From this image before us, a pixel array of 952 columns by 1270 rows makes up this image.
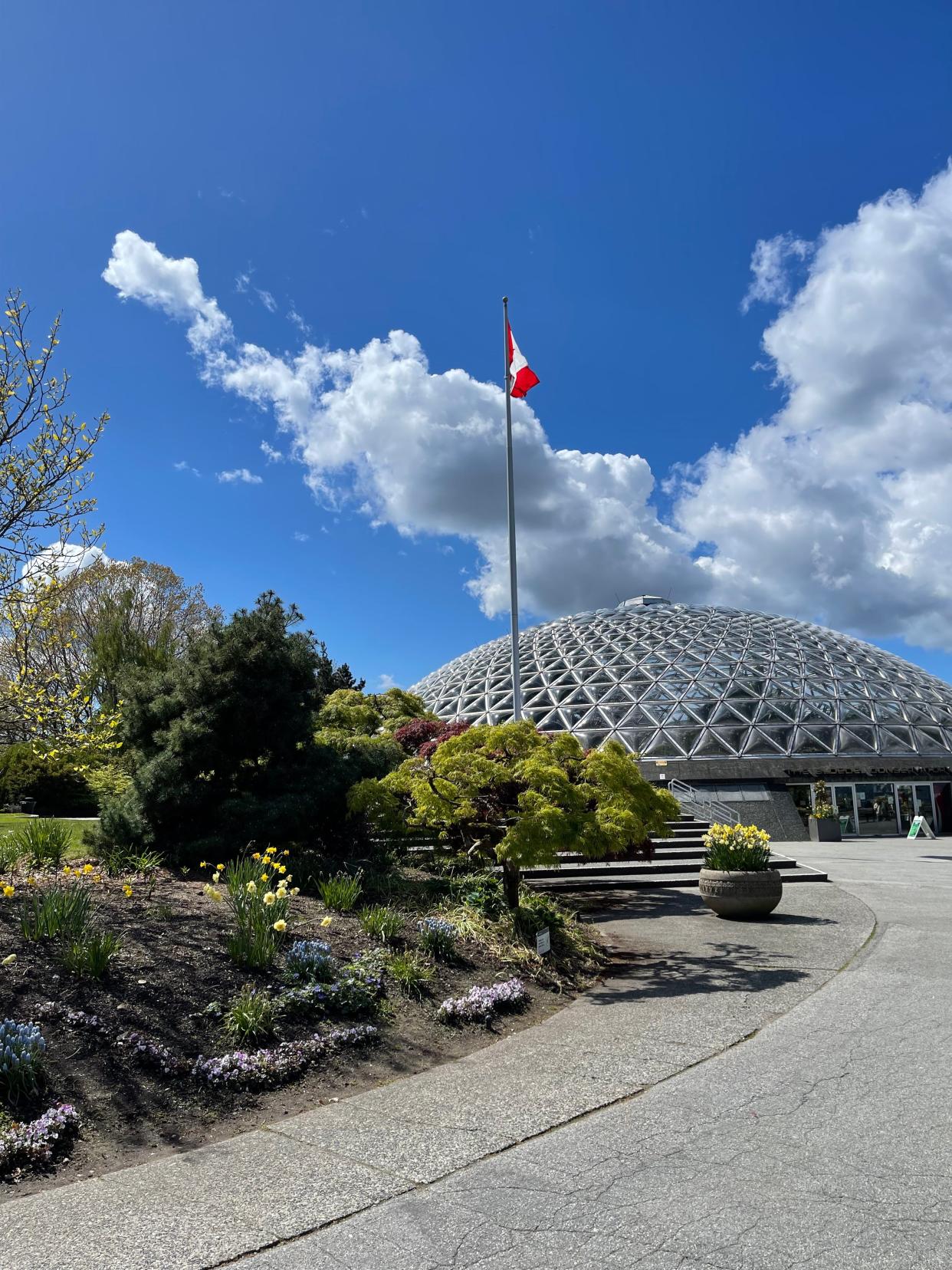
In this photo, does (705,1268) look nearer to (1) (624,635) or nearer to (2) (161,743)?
(2) (161,743)

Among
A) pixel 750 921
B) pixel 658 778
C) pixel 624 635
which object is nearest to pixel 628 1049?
pixel 750 921

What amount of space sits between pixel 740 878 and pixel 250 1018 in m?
8.55

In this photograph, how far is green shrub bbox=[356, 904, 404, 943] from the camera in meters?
8.12

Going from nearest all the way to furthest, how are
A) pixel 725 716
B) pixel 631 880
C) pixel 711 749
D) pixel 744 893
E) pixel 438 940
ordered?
1. pixel 438 940
2. pixel 744 893
3. pixel 631 880
4. pixel 711 749
5. pixel 725 716

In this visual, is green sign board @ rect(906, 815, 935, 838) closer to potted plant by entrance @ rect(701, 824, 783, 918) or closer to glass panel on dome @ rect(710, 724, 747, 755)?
glass panel on dome @ rect(710, 724, 747, 755)

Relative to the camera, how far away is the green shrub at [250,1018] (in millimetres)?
5820

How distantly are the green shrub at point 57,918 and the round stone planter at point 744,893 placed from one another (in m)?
9.00

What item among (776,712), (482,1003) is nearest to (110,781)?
(482,1003)

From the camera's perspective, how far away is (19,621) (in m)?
8.41

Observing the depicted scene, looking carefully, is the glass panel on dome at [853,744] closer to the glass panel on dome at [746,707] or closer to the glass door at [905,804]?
the glass door at [905,804]

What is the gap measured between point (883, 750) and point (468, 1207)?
35018 millimetres

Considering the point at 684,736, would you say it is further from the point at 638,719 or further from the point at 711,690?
the point at 711,690

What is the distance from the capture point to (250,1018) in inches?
231

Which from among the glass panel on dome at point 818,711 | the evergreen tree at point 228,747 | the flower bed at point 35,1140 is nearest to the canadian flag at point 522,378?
the evergreen tree at point 228,747
